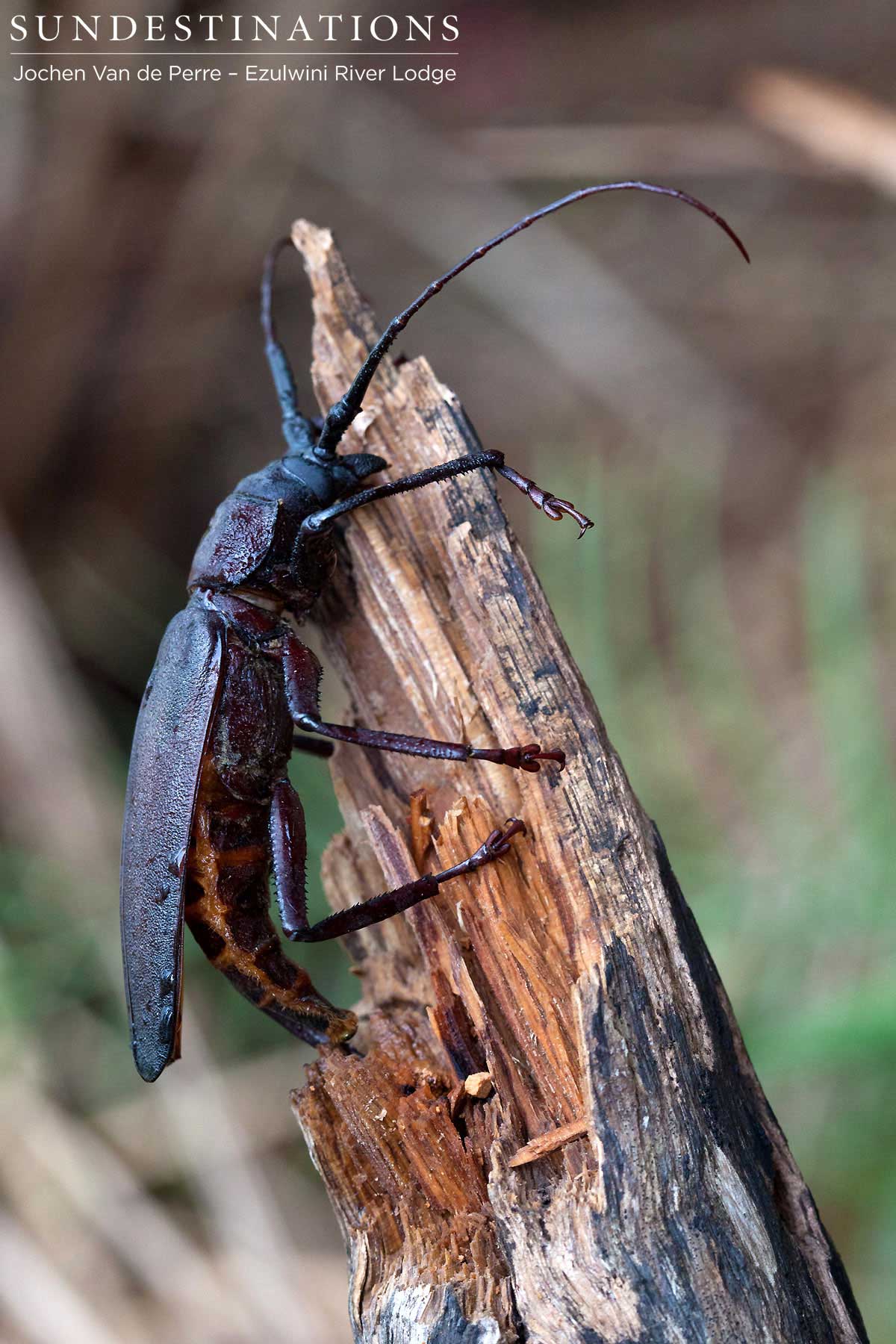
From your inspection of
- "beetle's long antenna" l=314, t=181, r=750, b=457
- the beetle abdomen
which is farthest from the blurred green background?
"beetle's long antenna" l=314, t=181, r=750, b=457

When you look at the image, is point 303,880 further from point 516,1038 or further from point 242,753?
point 516,1038

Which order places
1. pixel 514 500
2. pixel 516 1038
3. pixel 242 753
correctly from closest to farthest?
pixel 516 1038, pixel 242 753, pixel 514 500

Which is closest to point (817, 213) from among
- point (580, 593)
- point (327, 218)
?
point (327, 218)

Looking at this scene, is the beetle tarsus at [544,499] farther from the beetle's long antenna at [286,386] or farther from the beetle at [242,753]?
the beetle's long antenna at [286,386]

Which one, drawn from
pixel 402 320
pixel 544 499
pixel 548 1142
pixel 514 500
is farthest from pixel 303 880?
pixel 514 500

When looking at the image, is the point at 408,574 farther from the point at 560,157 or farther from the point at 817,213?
the point at 817,213

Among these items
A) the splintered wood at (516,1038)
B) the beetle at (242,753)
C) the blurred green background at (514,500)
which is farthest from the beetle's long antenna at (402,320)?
the blurred green background at (514,500)
